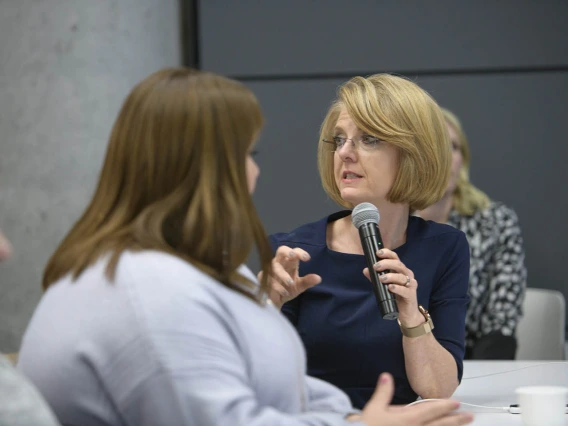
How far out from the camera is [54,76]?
360 cm

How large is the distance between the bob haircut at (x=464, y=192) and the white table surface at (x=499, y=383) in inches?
48.4

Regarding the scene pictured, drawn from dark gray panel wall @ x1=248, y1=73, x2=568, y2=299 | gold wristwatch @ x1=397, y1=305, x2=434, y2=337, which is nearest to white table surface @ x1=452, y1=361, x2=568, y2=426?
gold wristwatch @ x1=397, y1=305, x2=434, y2=337

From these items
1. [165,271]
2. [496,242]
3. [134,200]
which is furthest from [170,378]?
[496,242]

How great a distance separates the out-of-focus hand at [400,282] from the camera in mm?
1663

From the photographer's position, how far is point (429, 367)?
182cm

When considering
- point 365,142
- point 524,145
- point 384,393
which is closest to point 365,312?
point 365,142

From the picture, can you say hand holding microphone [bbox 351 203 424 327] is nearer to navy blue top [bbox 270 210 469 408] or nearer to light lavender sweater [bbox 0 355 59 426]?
navy blue top [bbox 270 210 469 408]

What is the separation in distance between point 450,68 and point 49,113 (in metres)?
1.83

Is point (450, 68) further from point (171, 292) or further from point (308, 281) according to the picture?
point (171, 292)

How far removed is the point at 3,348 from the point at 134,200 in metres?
2.73

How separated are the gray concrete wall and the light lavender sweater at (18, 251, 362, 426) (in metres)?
2.55

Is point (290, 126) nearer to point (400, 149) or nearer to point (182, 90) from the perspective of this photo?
point (400, 149)

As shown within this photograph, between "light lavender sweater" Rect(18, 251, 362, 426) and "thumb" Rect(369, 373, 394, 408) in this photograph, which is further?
"thumb" Rect(369, 373, 394, 408)

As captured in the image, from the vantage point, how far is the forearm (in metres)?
1.80
